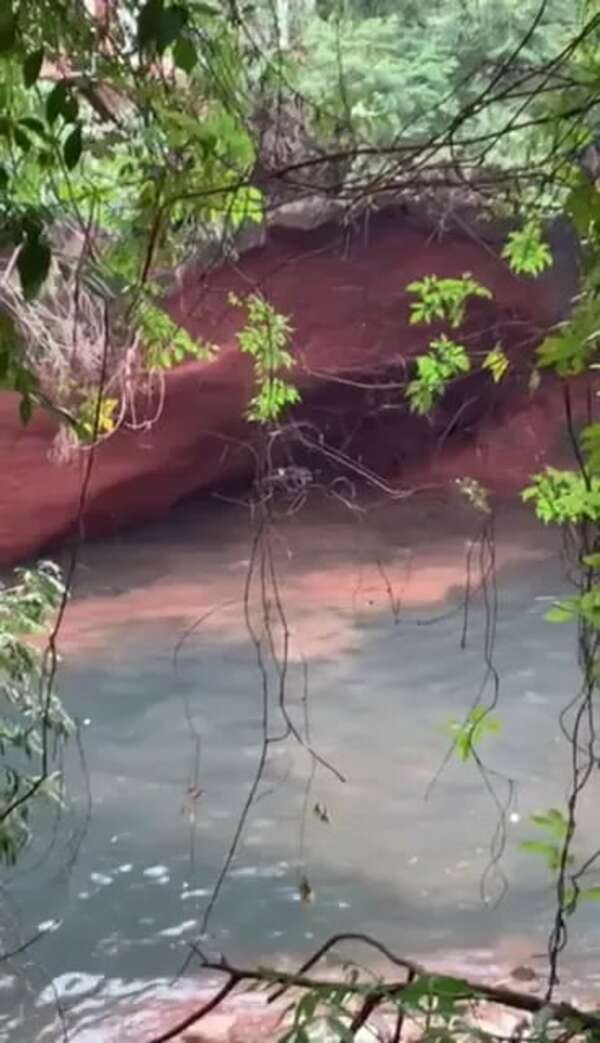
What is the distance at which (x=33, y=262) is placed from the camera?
117 cm

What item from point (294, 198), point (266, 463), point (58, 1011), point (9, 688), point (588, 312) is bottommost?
point (58, 1011)

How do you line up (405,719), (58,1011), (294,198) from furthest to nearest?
(405,719) < (58,1011) < (294,198)

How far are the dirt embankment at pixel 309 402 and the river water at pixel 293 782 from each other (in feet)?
1.47

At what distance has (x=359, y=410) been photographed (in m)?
6.84

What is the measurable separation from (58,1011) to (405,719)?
1876mm

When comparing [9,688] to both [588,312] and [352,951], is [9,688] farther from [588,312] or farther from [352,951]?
[588,312]

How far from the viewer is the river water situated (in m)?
3.15

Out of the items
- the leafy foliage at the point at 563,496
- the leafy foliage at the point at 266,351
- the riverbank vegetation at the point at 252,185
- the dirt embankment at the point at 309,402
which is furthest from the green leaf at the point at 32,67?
the dirt embankment at the point at 309,402

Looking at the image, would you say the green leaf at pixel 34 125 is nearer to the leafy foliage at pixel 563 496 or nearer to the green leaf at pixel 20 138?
the green leaf at pixel 20 138

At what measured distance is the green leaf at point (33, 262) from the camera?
46.0 inches

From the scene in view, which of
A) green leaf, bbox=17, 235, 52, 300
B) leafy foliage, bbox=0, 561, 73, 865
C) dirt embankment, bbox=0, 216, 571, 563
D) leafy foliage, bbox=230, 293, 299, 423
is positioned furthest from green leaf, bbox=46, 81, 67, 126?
dirt embankment, bbox=0, 216, 571, 563

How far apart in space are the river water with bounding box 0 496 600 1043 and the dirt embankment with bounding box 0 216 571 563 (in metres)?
0.45

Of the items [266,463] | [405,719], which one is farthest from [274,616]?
[266,463]

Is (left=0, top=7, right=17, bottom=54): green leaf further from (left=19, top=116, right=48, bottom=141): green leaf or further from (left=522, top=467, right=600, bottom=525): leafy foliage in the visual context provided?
(left=522, top=467, right=600, bottom=525): leafy foliage
